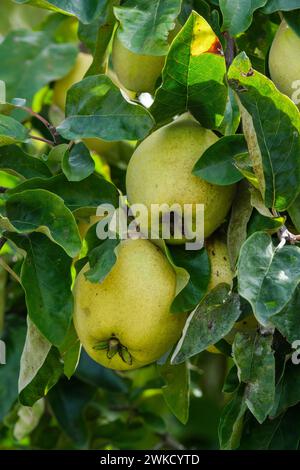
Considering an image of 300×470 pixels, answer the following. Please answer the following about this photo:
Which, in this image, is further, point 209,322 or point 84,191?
point 84,191

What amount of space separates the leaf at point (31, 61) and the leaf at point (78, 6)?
0.54 meters

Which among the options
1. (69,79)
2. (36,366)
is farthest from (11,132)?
(69,79)

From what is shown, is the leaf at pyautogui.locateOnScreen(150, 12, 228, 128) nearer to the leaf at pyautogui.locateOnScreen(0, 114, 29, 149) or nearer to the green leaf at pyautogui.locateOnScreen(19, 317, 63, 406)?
the leaf at pyautogui.locateOnScreen(0, 114, 29, 149)

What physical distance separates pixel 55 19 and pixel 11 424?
83 centimetres

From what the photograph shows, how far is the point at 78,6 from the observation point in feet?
4.25

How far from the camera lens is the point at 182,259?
124 cm

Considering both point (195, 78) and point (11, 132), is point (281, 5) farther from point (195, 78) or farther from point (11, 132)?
point (11, 132)

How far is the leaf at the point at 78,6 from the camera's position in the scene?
1281 millimetres

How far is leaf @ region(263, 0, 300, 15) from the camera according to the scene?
49.4 inches

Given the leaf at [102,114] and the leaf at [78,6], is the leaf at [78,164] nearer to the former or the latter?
the leaf at [102,114]

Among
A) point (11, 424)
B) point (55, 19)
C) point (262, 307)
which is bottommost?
point (11, 424)

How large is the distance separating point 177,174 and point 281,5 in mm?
267
